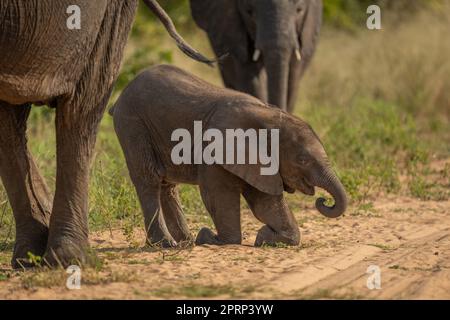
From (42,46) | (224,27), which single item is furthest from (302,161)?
(224,27)

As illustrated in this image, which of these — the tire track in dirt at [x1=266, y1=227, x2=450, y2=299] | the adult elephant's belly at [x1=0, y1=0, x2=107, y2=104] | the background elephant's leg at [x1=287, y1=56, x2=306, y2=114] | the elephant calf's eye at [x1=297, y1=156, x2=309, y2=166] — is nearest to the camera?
the adult elephant's belly at [x1=0, y1=0, x2=107, y2=104]

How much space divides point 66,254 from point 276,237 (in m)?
1.29

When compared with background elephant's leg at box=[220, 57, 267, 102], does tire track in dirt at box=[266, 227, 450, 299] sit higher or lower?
lower

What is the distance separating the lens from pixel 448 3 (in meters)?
17.5

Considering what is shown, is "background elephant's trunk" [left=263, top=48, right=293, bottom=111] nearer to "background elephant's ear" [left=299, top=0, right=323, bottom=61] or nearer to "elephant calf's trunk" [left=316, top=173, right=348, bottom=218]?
"background elephant's ear" [left=299, top=0, right=323, bottom=61]

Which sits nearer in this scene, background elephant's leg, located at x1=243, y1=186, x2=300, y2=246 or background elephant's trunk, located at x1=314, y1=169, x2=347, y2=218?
background elephant's trunk, located at x1=314, y1=169, x2=347, y2=218

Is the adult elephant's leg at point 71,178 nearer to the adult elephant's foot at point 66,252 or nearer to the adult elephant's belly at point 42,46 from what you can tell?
the adult elephant's foot at point 66,252

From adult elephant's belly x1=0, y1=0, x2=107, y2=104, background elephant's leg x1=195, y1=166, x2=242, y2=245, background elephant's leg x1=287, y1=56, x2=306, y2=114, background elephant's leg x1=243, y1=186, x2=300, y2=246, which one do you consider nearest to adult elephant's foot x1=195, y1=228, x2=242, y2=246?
background elephant's leg x1=195, y1=166, x2=242, y2=245

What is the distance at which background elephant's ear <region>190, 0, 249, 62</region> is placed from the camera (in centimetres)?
1077

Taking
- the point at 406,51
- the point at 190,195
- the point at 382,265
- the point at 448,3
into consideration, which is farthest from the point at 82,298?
the point at 448,3

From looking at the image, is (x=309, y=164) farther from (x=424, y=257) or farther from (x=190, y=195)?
(x=190, y=195)

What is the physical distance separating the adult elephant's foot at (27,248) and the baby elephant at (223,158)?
786 millimetres

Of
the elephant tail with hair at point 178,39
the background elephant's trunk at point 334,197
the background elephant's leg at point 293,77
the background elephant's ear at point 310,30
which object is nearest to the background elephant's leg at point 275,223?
the background elephant's trunk at point 334,197

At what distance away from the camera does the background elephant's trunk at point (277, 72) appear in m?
9.84
